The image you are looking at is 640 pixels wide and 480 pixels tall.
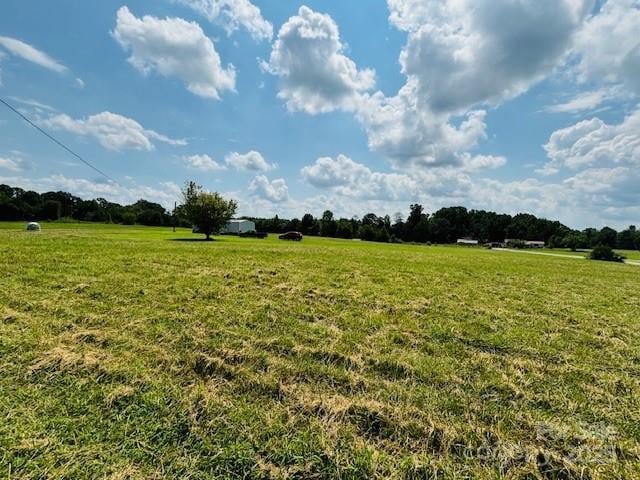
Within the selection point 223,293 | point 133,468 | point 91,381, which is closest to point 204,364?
point 91,381

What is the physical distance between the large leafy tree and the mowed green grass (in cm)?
2928

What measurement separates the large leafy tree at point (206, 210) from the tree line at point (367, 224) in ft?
133

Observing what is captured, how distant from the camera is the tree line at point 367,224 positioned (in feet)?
300

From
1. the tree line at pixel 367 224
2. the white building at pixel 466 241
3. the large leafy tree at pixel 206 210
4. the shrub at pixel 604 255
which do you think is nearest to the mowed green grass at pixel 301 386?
the large leafy tree at pixel 206 210

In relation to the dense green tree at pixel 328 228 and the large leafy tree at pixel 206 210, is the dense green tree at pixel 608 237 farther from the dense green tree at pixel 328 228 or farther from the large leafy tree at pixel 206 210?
→ the large leafy tree at pixel 206 210

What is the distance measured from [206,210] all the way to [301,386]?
3495 cm

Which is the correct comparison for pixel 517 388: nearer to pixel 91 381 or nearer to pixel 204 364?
pixel 204 364

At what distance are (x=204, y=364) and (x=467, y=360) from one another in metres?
3.96

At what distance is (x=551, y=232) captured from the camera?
129m

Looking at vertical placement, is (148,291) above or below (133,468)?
above

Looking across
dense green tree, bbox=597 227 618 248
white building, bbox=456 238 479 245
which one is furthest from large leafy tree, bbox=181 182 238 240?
dense green tree, bbox=597 227 618 248

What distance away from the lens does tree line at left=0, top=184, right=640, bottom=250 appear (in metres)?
91.6

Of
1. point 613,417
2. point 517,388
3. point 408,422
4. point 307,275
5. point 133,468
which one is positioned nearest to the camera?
point 133,468

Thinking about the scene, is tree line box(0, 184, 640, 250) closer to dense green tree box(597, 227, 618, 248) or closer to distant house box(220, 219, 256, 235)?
dense green tree box(597, 227, 618, 248)
